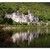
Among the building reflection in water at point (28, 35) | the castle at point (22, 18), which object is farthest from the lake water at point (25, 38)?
the castle at point (22, 18)

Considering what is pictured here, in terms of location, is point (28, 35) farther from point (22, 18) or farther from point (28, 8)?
point (28, 8)

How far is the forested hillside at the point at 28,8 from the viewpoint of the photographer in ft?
6.22

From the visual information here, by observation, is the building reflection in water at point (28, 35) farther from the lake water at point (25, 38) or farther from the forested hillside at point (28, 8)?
the forested hillside at point (28, 8)

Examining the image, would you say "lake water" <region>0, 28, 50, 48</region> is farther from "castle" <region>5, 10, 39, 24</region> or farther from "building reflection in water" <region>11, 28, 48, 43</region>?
"castle" <region>5, 10, 39, 24</region>

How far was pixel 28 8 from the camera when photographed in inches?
74.7

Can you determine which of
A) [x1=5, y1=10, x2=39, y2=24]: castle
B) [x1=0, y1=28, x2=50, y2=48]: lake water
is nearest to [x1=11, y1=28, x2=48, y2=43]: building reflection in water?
[x1=0, y1=28, x2=50, y2=48]: lake water

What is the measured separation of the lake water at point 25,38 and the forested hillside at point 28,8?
0.60ft

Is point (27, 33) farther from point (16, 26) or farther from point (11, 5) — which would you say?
point (11, 5)

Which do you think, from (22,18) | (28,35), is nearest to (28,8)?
(22,18)

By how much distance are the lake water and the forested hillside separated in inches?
7.2

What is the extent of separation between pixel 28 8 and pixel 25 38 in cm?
39

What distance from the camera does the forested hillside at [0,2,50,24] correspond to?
1895 mm

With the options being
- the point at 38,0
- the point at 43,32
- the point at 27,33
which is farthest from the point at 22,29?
the point at 38,0

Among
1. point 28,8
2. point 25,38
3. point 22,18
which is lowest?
point 25,38
